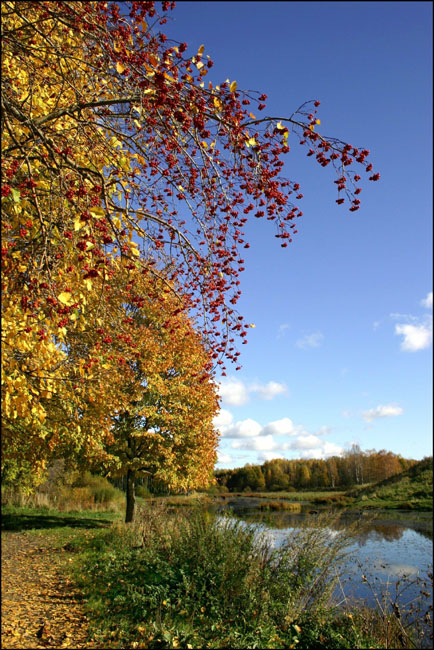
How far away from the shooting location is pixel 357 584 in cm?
1018

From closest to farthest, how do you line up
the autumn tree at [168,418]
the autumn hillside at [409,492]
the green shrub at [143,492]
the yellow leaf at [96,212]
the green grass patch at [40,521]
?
the yellow leaf at [96,212] → the autumn tree at [168,418] → the green grass patch at [40,521] → the green shrub at [143,492] → the autumn hillside at [409,492]

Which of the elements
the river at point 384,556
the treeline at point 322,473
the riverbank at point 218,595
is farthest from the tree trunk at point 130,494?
the treeline at point 322,473

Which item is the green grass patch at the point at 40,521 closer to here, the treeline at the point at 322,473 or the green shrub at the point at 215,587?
the green shrub at the point at 215,587

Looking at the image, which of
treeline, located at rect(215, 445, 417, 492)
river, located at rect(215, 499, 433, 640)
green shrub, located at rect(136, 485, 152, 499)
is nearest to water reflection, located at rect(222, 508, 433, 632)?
river, located at rect(215, 499, 433, 640)

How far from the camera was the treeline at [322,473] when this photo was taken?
69625mm

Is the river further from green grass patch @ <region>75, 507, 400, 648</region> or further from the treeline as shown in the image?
the treeline

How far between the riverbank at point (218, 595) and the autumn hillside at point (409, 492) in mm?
24528

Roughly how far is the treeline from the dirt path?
201 feet

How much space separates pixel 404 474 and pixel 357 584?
115 feet

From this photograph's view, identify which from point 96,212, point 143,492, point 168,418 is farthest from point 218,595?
point 143,492

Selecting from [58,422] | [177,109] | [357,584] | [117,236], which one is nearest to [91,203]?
[117,236]

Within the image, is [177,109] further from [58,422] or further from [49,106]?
[58,422]

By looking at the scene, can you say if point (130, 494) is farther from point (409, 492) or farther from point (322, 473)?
point (322, 473)

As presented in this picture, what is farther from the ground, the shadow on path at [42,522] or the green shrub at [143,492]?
the shadow on path at [42,522]
